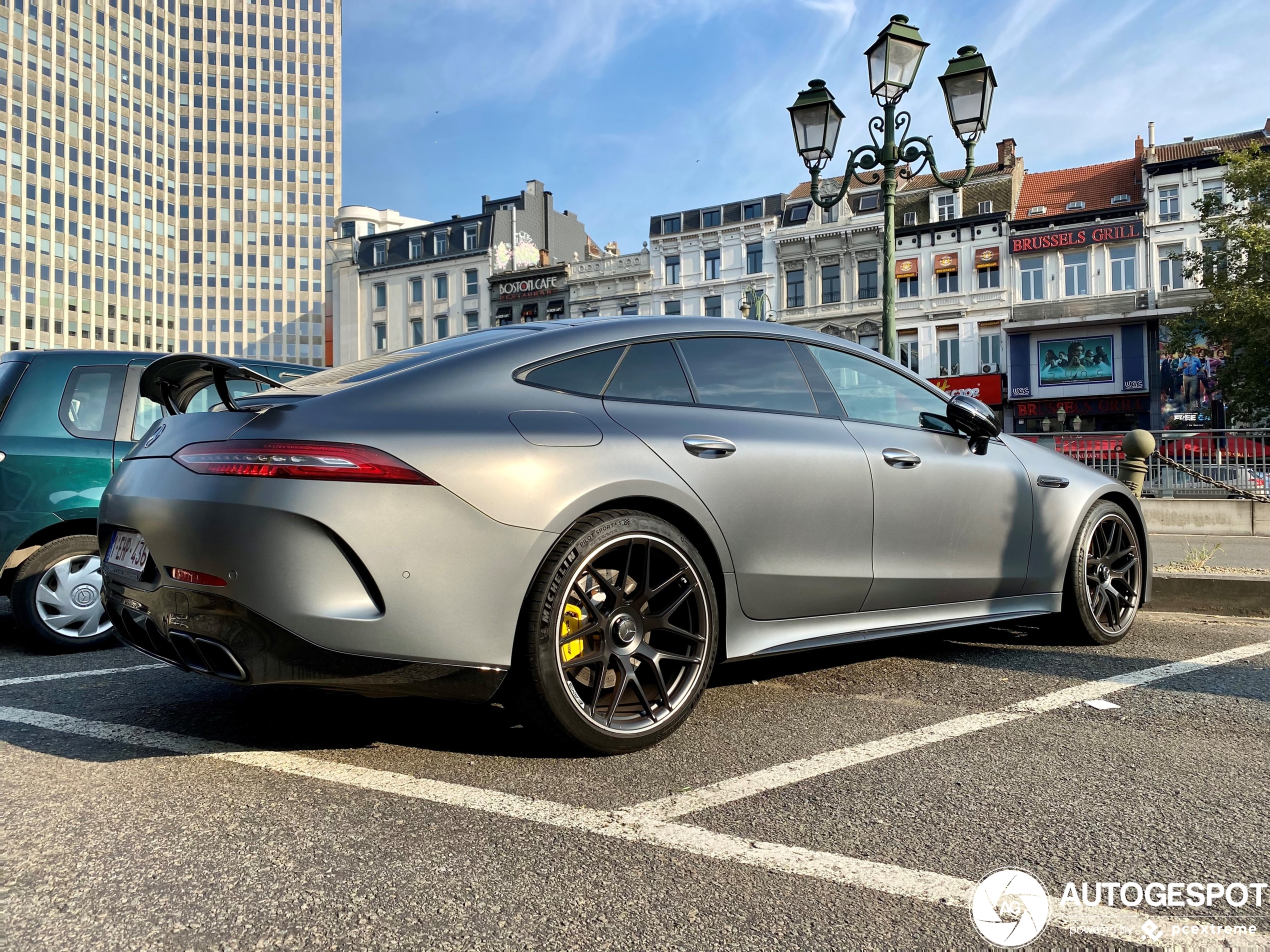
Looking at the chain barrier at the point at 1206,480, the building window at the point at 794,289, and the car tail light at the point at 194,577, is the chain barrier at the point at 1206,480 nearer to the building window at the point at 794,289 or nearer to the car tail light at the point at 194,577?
the car tail light at the point at 194,577

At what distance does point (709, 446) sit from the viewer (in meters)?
2.98

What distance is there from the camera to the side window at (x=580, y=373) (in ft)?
9.19

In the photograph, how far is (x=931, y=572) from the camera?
12.0 feet

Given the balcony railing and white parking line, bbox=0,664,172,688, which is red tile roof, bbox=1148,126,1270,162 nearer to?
the balcony railing

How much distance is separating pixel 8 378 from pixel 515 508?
3.61 m

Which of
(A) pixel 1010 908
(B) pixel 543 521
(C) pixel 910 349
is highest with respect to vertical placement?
(C) pixel 910 349

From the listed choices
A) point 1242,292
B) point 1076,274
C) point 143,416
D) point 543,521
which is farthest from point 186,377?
point 1076,274

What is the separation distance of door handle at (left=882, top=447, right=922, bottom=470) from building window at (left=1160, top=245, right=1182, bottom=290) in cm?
4015

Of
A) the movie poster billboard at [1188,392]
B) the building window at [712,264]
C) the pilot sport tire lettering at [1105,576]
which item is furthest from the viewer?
the building window at [712,264]

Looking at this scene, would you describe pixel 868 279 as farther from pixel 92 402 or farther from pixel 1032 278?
pixel 92 402

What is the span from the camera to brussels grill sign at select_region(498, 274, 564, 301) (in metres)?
51.9

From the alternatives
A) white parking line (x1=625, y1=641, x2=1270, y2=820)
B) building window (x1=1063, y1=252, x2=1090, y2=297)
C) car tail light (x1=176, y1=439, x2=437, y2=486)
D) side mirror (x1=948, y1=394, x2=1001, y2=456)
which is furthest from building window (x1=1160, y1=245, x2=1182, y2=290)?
car tail light (x1=176, y1=439, x2=437, y2=486)

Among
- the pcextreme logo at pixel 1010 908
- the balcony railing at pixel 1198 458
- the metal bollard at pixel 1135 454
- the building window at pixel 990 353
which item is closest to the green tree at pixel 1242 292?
the building window at pixel 990 353

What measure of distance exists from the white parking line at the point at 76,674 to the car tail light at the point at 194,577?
5.70 ft
